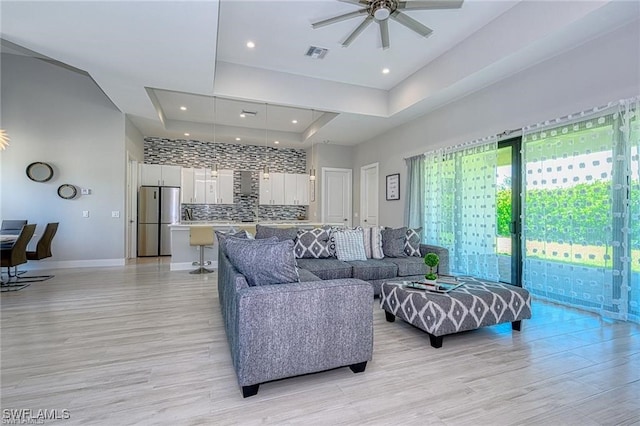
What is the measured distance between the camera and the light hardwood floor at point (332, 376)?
162cm

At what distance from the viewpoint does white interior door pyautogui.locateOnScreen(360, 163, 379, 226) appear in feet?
24.1

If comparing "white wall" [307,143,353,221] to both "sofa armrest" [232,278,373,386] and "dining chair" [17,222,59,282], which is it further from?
"sofa armrest" [232,278,373,386]

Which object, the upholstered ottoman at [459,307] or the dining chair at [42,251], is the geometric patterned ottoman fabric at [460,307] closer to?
the upholstered ottoman at [459,307]

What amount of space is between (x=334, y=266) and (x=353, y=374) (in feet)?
5.62

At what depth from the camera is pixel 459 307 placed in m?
2.46

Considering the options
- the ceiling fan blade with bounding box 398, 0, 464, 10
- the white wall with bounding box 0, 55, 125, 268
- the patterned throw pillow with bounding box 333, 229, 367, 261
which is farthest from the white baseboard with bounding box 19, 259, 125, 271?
the ceiling fan blade with bounding box 398, 0, 464, 10

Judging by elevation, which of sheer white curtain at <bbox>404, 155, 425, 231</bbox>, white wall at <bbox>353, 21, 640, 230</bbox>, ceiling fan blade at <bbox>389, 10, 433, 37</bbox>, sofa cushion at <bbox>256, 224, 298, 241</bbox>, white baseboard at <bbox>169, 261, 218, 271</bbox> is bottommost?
white baseboard at <bbox>169, 261, 218, 271</bbox>

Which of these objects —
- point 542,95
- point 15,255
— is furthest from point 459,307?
point 15,255

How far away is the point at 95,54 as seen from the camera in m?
3.51

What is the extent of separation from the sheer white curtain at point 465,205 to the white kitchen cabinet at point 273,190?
4.34 meters

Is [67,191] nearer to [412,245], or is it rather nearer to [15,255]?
[15,255]

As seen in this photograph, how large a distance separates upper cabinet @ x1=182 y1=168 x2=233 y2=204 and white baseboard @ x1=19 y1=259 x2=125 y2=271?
93.8 inches

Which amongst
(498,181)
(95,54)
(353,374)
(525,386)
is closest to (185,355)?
(353,374)

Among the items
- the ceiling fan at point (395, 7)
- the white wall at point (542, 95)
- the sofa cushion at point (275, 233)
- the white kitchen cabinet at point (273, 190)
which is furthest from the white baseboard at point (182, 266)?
the ceiling fan at point (395, 7)
